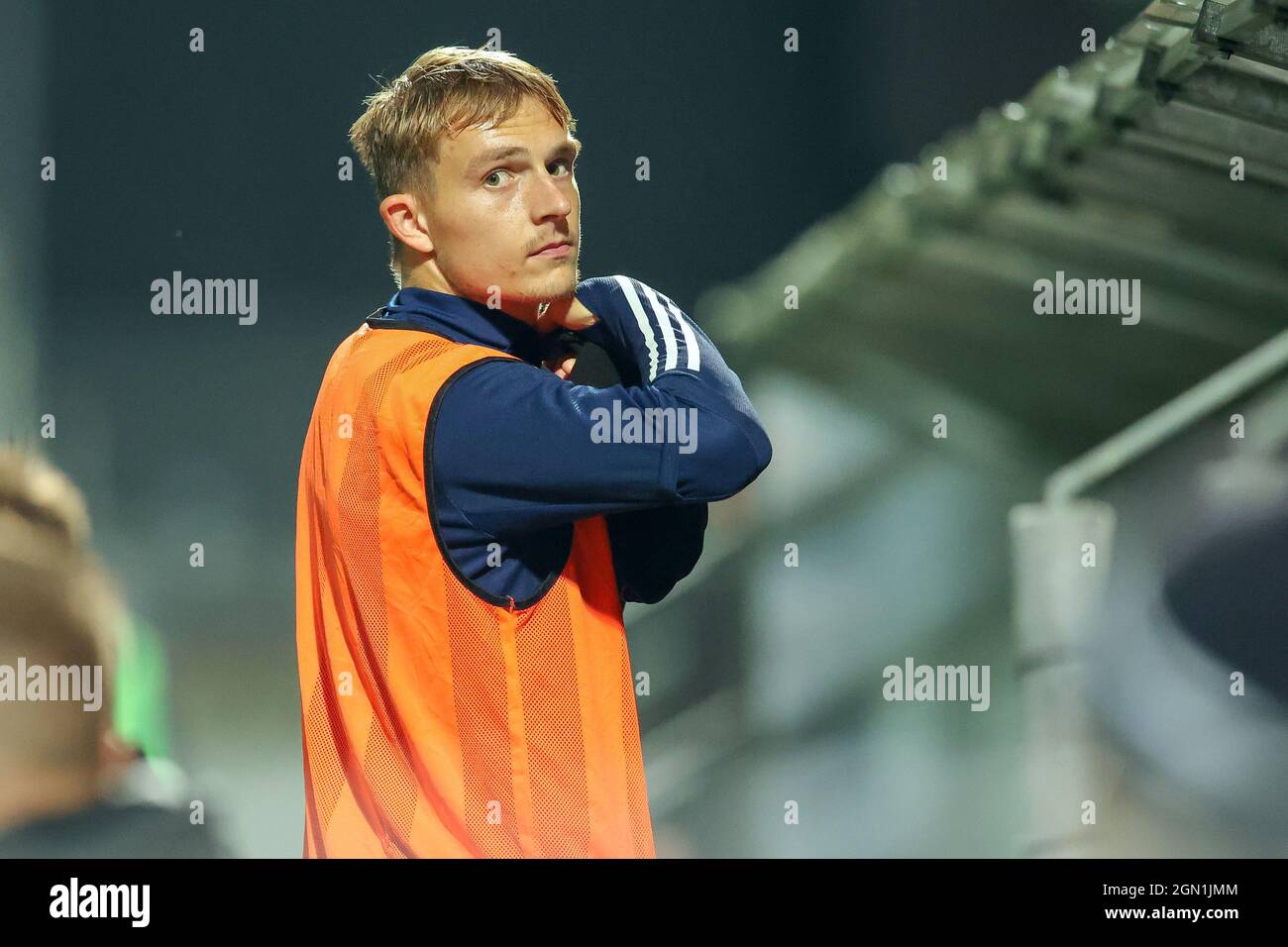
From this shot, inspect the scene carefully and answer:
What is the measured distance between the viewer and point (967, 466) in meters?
3.86

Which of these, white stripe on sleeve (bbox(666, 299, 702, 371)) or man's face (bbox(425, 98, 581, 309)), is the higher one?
man's face (bbox(425, 98, 581, 309))

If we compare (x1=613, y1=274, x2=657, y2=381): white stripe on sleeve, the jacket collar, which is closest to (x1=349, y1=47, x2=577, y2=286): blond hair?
the jacket collar

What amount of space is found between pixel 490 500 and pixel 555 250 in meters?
0.40

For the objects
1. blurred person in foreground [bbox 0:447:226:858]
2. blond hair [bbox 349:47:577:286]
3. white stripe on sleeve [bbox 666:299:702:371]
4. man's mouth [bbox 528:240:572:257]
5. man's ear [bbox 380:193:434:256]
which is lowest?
blurred person in foreground [bbox 0:447:226:858]

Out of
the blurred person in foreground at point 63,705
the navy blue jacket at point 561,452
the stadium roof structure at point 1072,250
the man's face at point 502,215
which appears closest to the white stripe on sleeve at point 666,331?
the navy blue jacket at point 561,452

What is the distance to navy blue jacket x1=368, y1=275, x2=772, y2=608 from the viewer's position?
6.47ft

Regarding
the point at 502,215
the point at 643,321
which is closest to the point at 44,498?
the point at 502,215

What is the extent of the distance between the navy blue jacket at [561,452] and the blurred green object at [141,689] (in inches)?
52.3

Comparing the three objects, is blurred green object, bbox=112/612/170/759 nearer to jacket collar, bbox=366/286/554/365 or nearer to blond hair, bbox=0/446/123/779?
blond hair, bbox=0/446/123/779

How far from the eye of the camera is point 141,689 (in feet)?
10.6

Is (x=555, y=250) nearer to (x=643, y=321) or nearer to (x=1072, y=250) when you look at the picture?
(x=643, y=321)

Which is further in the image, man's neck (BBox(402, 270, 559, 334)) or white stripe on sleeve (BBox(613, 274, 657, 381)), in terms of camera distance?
man's neck (BBox(402, 270, 559, 334))

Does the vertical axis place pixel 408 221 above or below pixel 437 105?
below

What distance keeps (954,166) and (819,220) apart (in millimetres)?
313
